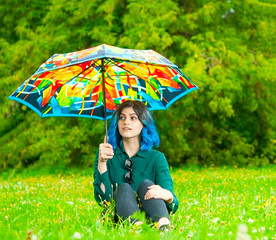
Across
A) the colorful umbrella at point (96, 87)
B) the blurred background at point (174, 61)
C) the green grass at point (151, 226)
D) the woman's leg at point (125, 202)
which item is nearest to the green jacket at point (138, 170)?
the woman's leg at point (125, 202)

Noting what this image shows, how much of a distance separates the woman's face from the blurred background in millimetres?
6537

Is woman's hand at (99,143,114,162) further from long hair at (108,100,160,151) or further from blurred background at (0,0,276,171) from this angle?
blurred background at (0,0,276,171)

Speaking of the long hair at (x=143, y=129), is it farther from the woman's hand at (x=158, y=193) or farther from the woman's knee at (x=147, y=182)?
the woman's hand at (x=158, y=193)

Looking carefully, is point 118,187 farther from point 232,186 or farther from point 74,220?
point 232,186

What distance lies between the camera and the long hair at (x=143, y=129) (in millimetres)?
4230

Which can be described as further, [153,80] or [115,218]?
[153,80]

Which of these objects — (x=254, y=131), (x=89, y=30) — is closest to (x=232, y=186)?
(x=89, y=30)

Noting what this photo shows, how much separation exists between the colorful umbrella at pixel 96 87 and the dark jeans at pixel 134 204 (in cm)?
114

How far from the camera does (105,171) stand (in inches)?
158

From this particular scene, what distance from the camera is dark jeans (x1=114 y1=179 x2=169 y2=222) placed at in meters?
3.66

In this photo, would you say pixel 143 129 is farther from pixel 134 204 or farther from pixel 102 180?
pixel 134 204

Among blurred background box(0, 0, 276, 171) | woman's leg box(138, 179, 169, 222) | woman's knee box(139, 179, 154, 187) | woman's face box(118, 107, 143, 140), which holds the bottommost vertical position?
blurred background box(0, 0, 276, 171)

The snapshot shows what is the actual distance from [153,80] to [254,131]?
1164 centimetres

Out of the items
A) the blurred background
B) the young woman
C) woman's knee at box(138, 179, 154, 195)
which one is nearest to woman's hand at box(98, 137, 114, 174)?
the young woman
